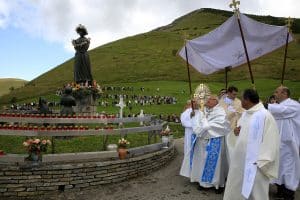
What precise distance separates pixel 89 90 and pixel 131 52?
92.3 meters

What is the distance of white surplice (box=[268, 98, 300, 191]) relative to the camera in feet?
32.2

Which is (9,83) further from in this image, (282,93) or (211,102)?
(282,93)

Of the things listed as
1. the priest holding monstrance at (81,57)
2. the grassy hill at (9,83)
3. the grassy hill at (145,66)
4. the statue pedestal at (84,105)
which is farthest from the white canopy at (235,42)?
the grassy hill at (9,83)

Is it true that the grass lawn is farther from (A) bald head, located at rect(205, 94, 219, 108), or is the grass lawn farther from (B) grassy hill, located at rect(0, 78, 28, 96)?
(B) grassy hill, located at rect(0, 78, 28, 96)

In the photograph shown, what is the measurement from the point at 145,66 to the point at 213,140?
273 feet

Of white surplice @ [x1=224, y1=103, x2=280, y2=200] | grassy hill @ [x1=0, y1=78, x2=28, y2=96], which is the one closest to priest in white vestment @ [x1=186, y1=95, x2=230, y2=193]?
white surplice @ [x1=224, y1=103, x2=280, y2=200]

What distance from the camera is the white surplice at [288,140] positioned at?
9825 mm

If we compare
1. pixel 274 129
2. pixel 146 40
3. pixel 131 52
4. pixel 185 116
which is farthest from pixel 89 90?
pixel 146 40

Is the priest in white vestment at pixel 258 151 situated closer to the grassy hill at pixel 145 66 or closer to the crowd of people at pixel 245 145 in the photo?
the crowd of people at pixel 245 145

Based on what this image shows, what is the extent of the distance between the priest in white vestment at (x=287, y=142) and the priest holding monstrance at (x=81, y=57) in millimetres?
11756

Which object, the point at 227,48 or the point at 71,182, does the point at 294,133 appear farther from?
the point at 71,182

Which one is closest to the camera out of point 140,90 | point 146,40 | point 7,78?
point 140,90

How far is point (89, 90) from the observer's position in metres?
19.8

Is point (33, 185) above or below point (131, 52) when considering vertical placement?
below
